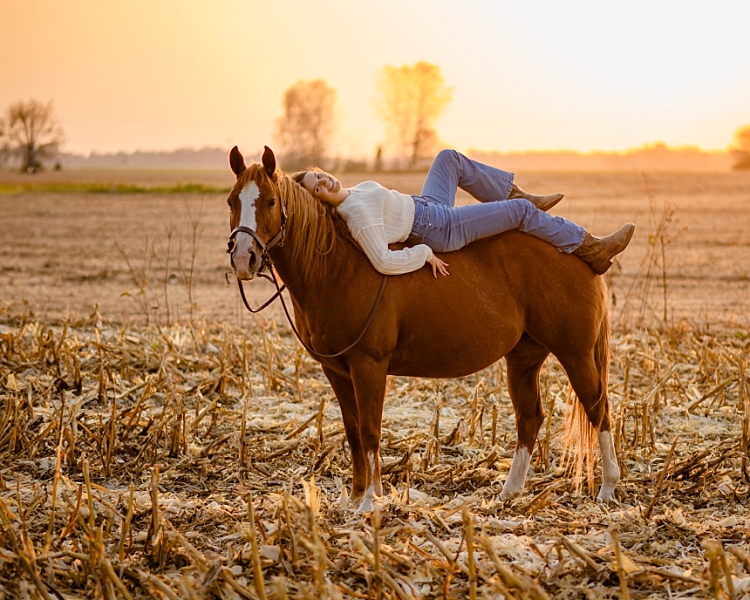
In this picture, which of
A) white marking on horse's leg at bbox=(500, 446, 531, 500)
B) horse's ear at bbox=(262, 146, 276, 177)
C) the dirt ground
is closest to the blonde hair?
horse's ear at bbox=(262, 146, 276, 177)

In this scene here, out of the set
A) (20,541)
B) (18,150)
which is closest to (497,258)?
(20,541)

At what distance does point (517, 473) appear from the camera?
5.27m

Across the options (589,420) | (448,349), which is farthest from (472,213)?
(589,420)

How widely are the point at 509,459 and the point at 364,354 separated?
1.78 m

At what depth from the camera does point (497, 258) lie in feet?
16.7

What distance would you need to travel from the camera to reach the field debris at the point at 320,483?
3545mm

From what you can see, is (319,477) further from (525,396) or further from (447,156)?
(447,156)

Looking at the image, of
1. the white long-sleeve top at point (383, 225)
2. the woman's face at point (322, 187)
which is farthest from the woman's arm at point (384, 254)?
the woman's face at point (322, 187)

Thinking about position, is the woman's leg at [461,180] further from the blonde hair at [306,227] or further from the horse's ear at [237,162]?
the horse's ear at [237,162]

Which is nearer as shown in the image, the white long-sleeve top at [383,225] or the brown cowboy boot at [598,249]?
the white long-sleeve top at [383,225]

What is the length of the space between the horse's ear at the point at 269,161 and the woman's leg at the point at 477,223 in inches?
41.0

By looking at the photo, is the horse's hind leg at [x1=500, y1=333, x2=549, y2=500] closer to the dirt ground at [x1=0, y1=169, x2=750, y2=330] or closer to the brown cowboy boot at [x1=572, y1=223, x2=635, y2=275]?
the brown cowboy boot at [x1=572, y1=223, x2=635, y2=275]

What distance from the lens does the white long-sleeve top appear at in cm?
473

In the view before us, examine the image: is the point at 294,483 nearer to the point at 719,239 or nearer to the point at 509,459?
the point at 509,459
